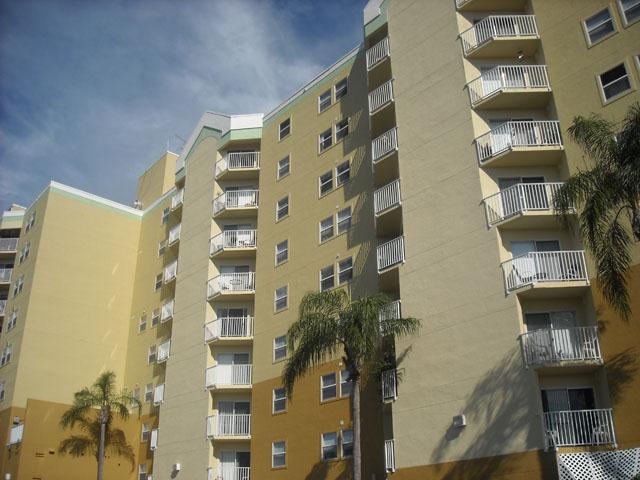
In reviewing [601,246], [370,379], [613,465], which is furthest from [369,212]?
[613,465]

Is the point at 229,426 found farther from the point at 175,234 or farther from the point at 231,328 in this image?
the point at 175,234

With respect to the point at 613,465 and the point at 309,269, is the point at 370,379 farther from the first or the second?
the point at 613,465

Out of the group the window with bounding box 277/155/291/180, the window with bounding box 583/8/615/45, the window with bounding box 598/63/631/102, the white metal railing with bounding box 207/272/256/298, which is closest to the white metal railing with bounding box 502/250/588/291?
the window with bounding box 598/63/631/102

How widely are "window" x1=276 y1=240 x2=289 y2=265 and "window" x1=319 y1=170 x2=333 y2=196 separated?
3818 mm

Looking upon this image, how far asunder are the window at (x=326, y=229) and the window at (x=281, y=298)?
3693mm

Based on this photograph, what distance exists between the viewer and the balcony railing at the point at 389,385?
31.5 metres

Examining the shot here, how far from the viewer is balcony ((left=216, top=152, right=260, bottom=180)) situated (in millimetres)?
48094

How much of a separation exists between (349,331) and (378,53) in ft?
57.2

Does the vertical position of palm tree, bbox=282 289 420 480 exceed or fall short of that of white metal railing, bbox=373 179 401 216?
it falls short

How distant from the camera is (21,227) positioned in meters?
62.2

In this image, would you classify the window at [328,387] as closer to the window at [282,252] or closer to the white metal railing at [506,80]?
the window at [282,252]

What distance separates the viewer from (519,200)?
3056 cm

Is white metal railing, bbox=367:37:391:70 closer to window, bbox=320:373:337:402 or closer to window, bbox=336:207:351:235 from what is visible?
window, bbox=336:207:351:235

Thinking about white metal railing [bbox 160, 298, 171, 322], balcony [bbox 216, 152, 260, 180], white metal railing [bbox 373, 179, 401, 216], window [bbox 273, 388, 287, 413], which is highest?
balcony [bbox 216, 152, 260, 180]
